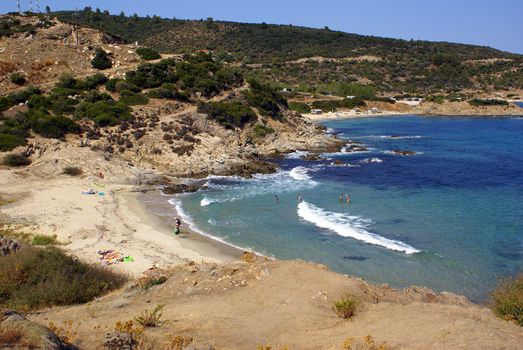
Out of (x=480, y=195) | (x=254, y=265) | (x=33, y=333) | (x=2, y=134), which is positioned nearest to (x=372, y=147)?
(x=480, y=195)

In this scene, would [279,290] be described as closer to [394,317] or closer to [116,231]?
[394,317]

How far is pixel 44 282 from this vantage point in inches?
506

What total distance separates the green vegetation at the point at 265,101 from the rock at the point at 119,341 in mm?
46961

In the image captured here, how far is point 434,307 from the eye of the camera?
1084cm

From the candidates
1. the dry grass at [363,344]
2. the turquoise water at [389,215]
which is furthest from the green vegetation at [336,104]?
the dry grass at [363,344]

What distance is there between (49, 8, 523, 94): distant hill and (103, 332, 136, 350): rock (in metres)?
106

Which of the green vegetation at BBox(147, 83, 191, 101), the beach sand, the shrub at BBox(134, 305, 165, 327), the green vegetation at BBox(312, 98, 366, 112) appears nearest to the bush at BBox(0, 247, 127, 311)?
the shrub at BBox(134, 305, 165, 327)

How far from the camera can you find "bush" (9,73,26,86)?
4944 centimetres

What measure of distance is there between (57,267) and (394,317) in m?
9.39

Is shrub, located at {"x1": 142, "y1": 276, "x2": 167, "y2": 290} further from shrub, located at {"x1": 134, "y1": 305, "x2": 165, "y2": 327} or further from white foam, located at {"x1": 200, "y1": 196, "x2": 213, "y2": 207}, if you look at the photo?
white foam, located at {"x1": 200, "y1": 196, "x2": 213, "y2": 207}

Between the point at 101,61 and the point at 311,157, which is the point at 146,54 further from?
the point at 311,157

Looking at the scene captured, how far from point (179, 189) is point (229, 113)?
60.4ft

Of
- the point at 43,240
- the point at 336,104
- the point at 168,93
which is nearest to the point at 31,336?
the point at 43,240

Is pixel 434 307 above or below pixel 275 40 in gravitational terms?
below
